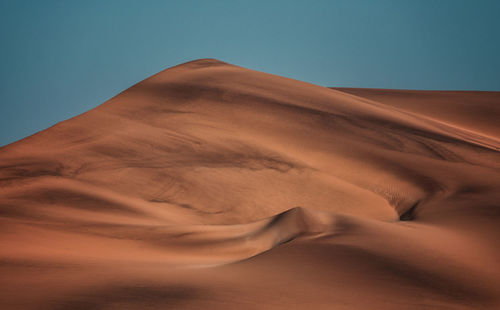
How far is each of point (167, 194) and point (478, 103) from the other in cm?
2298

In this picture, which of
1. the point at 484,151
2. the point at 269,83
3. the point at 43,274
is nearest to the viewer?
the point at 43,274

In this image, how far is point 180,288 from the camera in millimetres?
3602

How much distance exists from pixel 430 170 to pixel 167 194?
5.69 meters

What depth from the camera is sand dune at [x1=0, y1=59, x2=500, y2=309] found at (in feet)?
12.1

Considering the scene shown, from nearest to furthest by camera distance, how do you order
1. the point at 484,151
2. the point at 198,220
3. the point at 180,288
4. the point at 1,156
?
the point at 180,288, the point at 198,220, the point at 1,156, the point at 484,151

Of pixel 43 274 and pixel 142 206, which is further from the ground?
pixel 142 206

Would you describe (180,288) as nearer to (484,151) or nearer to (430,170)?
(430,170)

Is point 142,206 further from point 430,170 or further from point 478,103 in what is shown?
point 478,103

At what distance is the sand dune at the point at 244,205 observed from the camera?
12.1 feet

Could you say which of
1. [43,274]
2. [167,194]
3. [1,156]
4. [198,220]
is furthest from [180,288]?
[1,156]

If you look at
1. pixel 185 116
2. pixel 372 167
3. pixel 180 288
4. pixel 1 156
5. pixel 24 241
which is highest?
pixel 185 116

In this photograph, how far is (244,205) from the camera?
361 inches

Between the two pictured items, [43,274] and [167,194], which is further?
[167,194]

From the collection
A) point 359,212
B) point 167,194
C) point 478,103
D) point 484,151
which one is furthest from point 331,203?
point 478,103
